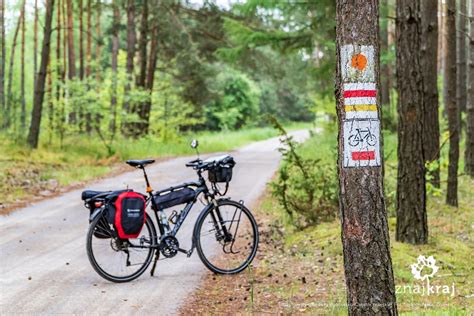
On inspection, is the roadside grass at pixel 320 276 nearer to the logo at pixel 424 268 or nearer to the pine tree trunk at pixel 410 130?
the logo at pixel 424 268

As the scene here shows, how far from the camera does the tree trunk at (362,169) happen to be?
432cm

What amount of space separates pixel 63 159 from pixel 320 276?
44.2ft

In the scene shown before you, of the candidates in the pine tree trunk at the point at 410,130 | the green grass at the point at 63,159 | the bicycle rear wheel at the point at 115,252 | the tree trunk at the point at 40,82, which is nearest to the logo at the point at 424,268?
the pine tree trunk at the point at 410,130

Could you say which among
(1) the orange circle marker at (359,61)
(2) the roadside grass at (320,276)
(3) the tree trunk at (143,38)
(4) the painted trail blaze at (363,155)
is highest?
(3) the tree trunk at (143,38)

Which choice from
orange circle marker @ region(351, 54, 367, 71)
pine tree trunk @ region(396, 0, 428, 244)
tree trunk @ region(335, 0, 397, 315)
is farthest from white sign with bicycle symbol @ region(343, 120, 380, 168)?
pine tree trunk @ region(396, 0, 428, 244)

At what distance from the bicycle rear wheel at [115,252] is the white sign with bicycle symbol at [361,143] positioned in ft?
10.4

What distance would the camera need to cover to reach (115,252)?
269 inches

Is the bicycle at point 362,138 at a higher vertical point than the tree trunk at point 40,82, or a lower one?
lower

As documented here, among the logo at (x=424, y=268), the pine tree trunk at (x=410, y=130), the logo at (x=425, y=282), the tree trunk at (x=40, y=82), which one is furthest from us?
the tree trunk at (x=40, y=82)

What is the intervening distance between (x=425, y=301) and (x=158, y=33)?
23456 mm

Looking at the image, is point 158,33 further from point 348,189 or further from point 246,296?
point 348,189

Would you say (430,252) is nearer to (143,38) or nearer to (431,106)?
(431,106)

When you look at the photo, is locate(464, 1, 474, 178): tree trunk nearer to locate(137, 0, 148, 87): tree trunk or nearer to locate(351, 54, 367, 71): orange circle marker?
locate(351, 54, 367, 71): orange circle marker

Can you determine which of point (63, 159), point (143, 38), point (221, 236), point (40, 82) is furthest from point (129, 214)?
point (143, 38)
